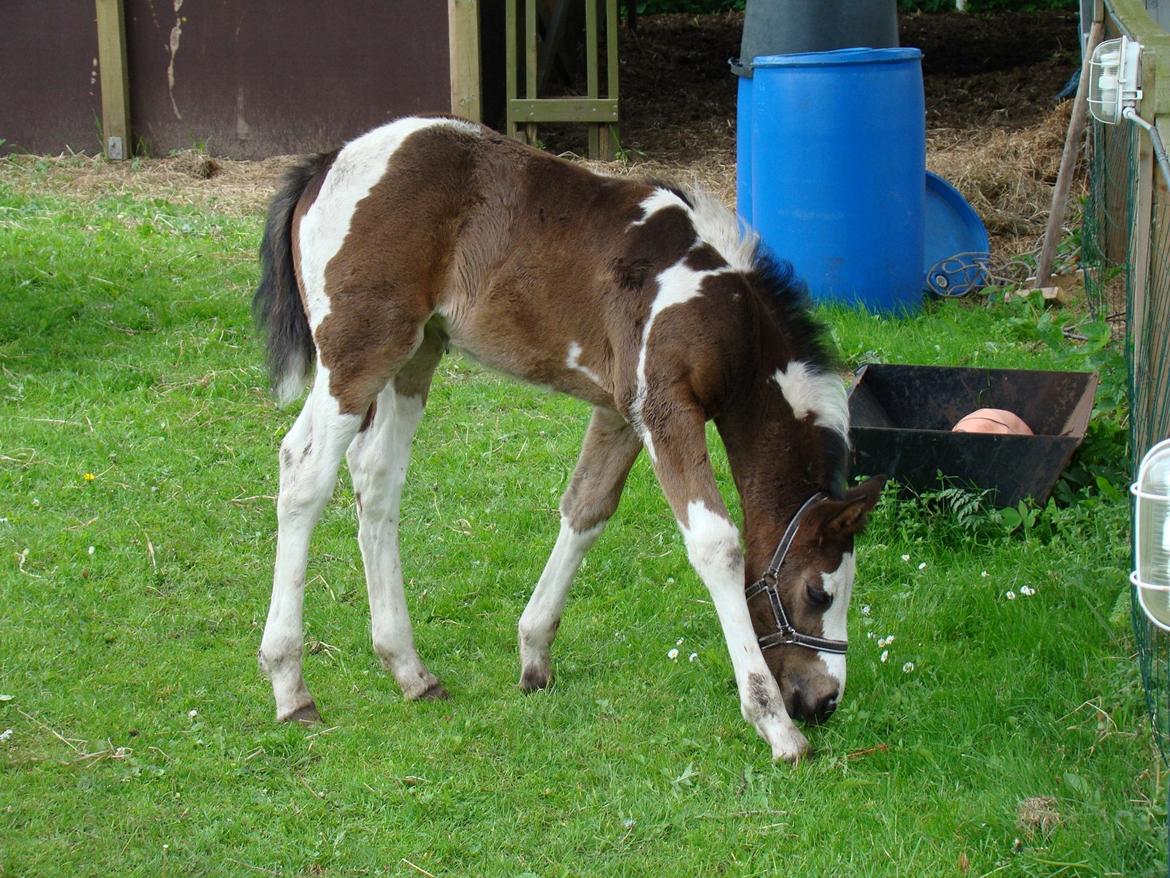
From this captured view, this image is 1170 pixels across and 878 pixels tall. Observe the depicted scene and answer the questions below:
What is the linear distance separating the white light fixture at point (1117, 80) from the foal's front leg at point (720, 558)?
1578 millimetres

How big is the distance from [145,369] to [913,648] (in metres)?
4.43

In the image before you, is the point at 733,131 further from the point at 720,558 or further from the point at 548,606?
the point at 720,558

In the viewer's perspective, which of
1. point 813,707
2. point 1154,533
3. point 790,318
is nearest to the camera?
point 1154,533

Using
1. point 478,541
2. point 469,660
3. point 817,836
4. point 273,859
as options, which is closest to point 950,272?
point 478,541

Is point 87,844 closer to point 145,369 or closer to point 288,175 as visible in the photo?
point 288,175

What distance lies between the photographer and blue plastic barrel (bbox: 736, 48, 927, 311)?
7.54 metres

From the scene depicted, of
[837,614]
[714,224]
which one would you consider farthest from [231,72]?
[837,614]

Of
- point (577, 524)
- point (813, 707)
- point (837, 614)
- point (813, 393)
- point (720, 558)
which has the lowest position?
point (813, 707)

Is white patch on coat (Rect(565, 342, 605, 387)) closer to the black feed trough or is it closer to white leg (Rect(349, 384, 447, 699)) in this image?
white leg (Rect(349, 384, 447, 699))

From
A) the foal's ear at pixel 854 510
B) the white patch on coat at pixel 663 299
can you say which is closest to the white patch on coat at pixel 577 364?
the white patch on coat at pixel 663 299

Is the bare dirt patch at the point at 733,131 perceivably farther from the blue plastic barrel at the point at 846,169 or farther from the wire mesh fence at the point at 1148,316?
the wire mesh fence at the point at 1148,316

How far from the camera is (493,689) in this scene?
4.49 meters

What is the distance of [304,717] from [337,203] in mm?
1645

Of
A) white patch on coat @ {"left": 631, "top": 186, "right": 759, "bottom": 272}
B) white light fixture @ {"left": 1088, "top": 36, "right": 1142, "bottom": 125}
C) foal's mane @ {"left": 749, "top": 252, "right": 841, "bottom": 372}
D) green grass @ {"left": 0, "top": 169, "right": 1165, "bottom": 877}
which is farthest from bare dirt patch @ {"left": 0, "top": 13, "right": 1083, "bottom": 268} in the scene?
foal's mane @ {"left": 749, "top": 252, "right": 841, "bottom": 372}
